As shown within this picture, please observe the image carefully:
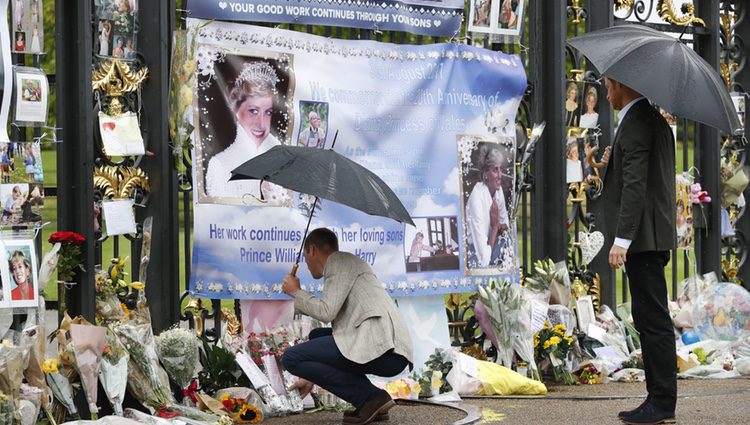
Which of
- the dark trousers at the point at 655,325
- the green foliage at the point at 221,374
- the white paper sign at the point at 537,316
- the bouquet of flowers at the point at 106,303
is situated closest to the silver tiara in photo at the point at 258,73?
the bouquet of flowers at the point at 106,303

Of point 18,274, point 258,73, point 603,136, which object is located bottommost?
point 18,274

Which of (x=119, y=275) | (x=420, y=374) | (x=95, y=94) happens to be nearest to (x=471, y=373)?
(x=420, y=374)

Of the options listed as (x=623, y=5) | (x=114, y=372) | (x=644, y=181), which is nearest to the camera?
(x=114, y=372)

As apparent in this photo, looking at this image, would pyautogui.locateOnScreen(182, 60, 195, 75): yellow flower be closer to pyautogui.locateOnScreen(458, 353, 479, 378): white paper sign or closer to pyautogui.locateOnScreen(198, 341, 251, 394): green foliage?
pyautogui.locateOnScreen(198, 341, 251, 394): green foliage

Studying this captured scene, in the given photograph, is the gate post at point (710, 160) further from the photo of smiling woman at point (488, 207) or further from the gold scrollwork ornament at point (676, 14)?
the photo of smiling woman at point (488, 207)

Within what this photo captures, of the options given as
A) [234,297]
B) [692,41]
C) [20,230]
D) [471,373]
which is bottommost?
[471,373]

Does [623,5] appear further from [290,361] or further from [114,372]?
[114,372]

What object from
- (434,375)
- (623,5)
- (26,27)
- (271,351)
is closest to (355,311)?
(271,351)

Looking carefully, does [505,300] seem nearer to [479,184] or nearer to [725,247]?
[479,184]

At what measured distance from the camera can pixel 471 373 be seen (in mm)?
8289

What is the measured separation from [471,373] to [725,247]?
4075mm

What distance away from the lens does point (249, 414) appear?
7.07 m

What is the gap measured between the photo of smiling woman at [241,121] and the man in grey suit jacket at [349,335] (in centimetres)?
102

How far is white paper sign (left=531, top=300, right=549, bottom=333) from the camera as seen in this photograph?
8727 millimetres
